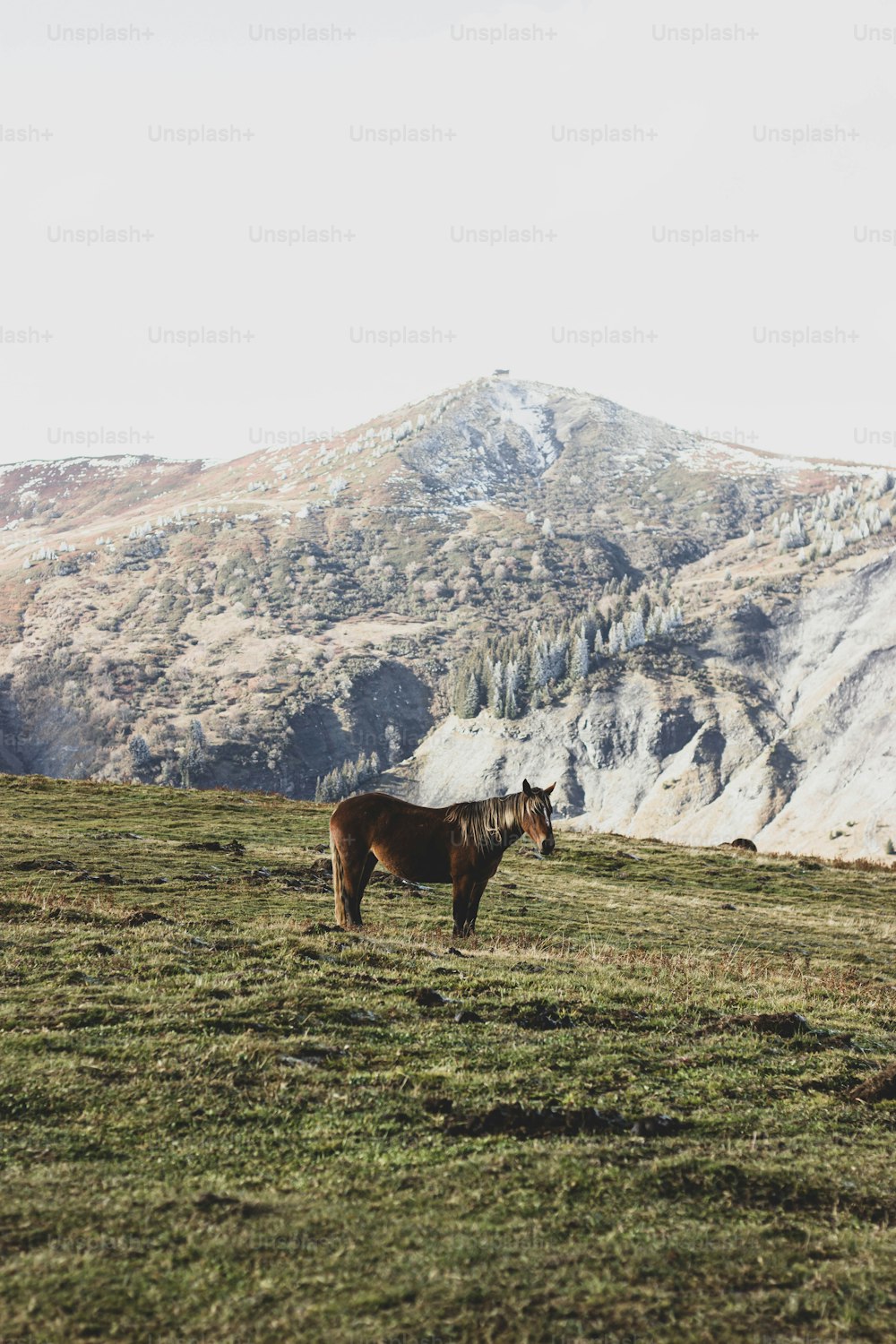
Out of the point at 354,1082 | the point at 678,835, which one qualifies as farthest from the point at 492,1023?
the point at 678,835

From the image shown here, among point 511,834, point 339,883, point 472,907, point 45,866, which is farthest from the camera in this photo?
point 45,866

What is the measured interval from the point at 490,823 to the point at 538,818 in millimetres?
1383

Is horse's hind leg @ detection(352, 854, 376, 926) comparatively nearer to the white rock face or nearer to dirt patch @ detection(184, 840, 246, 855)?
dirt patch @ detection(184, 840, 246, 855)

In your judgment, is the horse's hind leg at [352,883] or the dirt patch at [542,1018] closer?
the dirt patch at [542,1018]

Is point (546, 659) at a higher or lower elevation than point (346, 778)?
higher

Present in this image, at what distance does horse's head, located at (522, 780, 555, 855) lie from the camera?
63.2 ft

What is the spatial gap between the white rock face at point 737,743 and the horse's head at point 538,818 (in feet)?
337

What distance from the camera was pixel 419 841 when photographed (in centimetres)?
2027

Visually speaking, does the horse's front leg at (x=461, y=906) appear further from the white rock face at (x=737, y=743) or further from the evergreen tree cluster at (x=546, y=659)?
the evergreen tree cluster at (x=546, y=659)

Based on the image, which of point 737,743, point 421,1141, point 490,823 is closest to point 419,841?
point 490,823

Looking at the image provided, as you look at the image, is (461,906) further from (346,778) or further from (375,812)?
(346,778)

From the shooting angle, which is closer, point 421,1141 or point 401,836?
point 421,1141

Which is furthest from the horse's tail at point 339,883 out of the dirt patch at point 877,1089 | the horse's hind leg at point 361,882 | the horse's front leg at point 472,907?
the dirt patch at point 877,1089

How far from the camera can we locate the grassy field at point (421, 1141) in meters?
5.72
